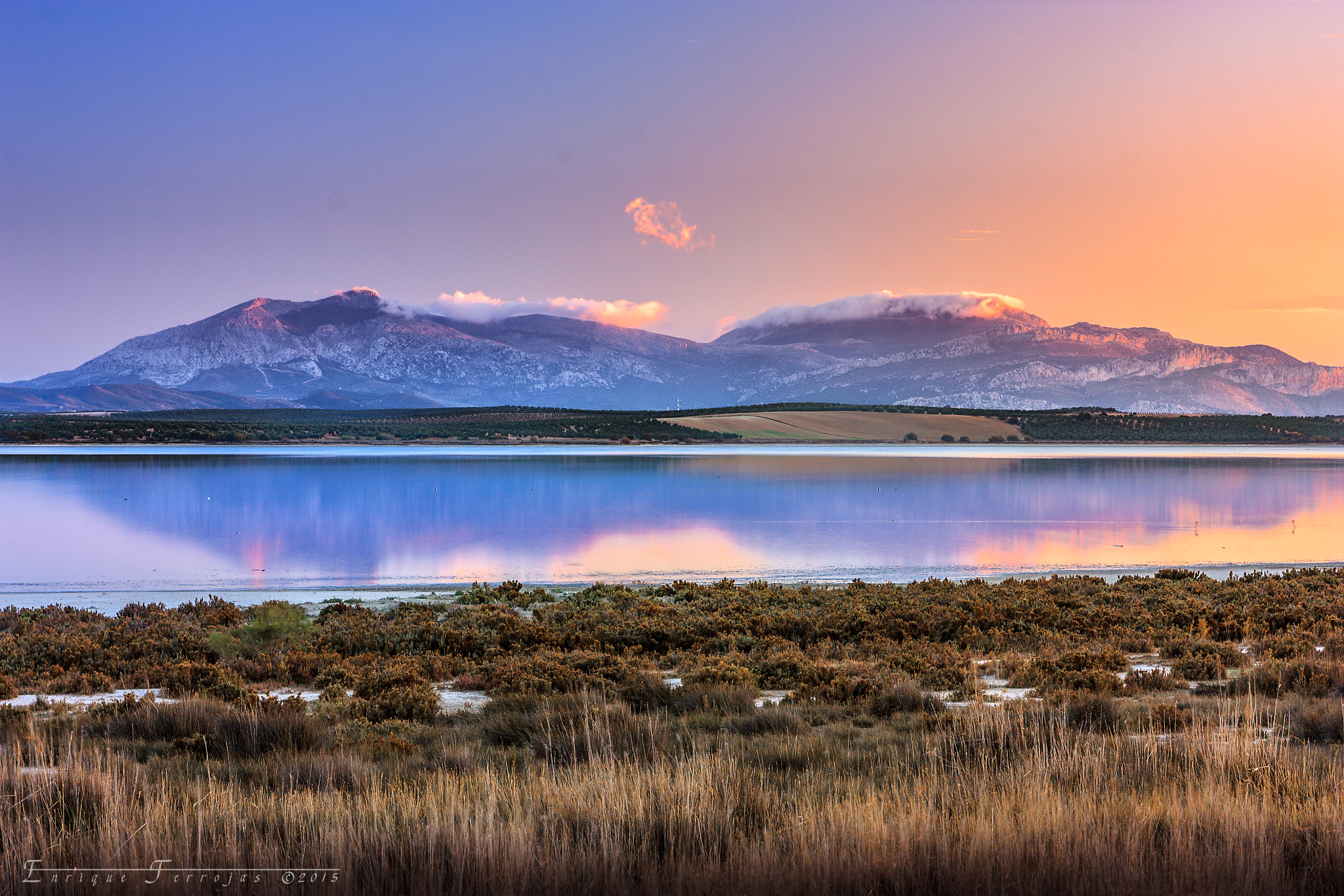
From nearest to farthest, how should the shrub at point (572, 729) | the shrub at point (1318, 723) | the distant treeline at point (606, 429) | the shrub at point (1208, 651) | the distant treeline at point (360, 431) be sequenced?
the shrub at point (572, 729), the shrub at point (1318, 723), the shrub at point (1208, 651), the distant treeline at point (360, 431), the distant treeline at point (606, 429)

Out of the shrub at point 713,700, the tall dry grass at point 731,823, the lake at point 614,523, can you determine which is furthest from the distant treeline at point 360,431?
the tall dry grass at point 731,823

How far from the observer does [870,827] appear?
364 cm

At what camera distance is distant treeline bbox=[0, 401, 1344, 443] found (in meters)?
86.4

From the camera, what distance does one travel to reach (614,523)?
24.7 meters

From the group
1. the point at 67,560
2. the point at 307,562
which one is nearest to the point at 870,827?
the point at 307,562

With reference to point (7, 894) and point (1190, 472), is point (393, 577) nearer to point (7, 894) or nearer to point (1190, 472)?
point (7, 894)

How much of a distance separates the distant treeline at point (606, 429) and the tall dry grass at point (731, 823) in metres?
80.7

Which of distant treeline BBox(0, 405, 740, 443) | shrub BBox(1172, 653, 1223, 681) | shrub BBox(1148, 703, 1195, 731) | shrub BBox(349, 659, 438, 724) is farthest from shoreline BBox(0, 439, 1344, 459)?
shrub BBox(1148, 703, 1195, 731)

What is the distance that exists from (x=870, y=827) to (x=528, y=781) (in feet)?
5.89

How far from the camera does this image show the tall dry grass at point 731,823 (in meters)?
3.42

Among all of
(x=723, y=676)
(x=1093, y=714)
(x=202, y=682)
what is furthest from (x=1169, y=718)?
(x=202, y=682)

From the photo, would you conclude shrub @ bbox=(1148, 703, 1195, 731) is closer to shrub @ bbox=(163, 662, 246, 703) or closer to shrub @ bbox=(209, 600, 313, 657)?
shrub @ bbox=(163, 662, 246, 703)

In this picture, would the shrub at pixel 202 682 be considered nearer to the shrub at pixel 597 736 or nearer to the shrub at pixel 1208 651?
the shrub at pixel 597 736

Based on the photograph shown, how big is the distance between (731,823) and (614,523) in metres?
20.9
